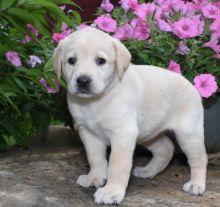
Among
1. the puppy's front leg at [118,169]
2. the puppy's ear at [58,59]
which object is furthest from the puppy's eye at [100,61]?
the puppy's front leg at [118,169]

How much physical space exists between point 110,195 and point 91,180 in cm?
41

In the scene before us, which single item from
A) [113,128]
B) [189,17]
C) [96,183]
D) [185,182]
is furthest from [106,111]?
[189,17]

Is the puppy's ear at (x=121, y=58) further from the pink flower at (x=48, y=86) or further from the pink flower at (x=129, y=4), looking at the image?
the pink flower at (x=129, y=4)

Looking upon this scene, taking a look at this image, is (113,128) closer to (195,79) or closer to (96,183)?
(96,183)

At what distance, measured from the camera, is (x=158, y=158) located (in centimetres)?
459

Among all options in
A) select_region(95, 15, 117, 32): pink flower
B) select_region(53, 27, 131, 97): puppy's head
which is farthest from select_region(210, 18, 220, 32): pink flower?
select_region(53, 27, 131, 97): puppy's head

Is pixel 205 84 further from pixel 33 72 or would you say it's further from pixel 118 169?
pixel 33 72

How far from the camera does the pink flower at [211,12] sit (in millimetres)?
4895

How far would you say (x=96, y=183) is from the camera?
4102 millimetres

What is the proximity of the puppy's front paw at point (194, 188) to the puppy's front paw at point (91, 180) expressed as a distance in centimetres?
→ 55

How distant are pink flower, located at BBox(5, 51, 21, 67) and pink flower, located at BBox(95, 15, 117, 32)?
81cm

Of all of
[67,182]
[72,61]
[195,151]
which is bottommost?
[67,182]

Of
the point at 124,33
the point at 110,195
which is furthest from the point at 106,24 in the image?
the point at 110,195

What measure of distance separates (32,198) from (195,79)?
1.67m
